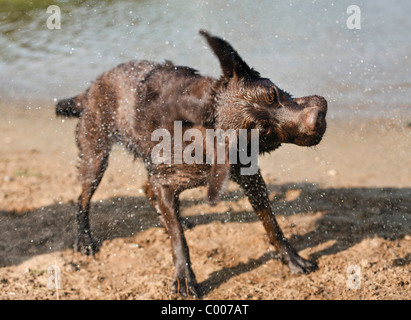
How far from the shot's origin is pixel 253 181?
407 centimetres

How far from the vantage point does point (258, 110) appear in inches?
128

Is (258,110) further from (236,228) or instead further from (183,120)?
(236,228)

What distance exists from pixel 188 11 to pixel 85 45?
203 centimetres

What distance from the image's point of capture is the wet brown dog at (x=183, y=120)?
10.7 feet

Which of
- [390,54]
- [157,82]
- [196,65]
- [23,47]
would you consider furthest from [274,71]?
[23,47]

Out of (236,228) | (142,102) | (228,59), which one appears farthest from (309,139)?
(236,228)

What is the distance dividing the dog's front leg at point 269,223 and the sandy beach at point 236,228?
0.09m

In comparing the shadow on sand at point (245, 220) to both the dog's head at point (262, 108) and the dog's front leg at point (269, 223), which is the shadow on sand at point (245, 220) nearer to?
the dog's front leg at point (269, 223)

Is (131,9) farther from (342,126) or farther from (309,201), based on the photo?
(309,201)

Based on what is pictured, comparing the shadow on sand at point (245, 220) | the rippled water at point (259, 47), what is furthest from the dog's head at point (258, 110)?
the rippled water at point (259, 47)

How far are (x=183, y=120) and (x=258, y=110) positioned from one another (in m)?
0.71

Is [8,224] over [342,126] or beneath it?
beneath

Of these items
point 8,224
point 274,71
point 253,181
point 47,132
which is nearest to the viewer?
point 253,181

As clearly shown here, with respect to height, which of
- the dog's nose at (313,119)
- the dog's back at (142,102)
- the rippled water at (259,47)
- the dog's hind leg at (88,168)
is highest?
the rippled water at (259,47)
